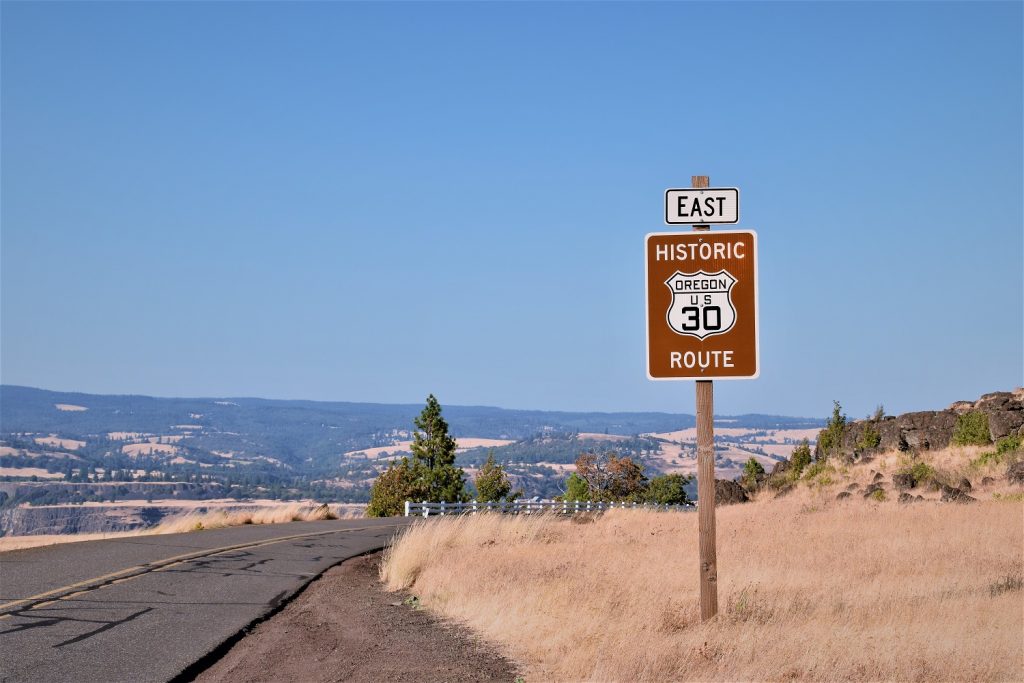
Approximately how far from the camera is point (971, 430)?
37719 millimetres

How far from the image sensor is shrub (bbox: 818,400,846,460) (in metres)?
50.8

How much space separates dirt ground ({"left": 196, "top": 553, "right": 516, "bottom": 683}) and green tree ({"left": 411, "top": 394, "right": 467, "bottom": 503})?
179 feet

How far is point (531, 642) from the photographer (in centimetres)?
1062

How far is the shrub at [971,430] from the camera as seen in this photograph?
3684 cm

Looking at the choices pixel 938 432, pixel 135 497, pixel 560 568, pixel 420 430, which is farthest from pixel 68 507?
pixel 560 568

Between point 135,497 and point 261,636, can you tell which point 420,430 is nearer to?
point 261,636

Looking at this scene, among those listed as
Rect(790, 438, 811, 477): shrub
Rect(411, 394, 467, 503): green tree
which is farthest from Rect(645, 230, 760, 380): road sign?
Rect(411, 394, 467, 503): green tree

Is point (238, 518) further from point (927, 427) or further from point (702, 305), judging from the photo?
point (927, 427)

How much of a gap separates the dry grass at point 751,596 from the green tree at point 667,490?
184 feet

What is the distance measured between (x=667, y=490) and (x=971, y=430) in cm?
4392

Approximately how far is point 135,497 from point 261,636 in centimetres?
16210

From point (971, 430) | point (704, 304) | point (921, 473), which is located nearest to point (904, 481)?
point (921, 473)

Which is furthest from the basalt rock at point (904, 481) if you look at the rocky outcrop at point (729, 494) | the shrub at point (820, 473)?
the rocky outcrop at point (729, 494)

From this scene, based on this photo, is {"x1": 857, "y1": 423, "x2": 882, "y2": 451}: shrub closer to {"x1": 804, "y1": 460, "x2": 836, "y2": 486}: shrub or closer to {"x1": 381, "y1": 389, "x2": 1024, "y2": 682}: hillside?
{"x1": 804, "y1": 460, "x2": 836, "y2": 486}: shrub
